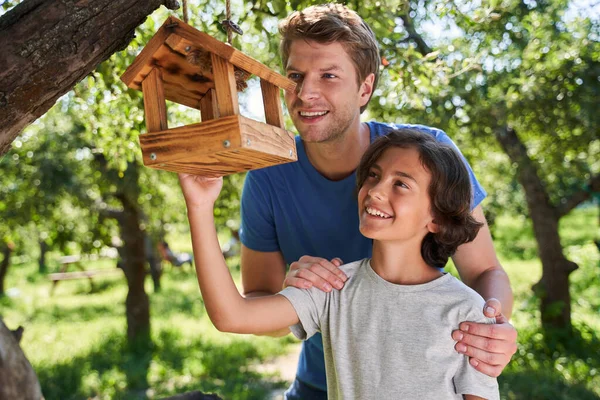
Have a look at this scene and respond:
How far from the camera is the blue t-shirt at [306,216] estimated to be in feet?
8.52

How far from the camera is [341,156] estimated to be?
262 centimetres

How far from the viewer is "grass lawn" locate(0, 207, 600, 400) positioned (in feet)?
22.2

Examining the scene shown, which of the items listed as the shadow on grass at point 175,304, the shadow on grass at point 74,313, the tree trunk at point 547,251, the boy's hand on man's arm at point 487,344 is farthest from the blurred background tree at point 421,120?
the shadow on grass at point 74,313

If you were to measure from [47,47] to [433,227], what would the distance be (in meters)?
1.39

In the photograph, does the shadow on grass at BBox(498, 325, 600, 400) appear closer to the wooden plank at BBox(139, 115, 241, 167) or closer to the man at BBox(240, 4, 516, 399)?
the man at BBox(240, 4, 516, 399)

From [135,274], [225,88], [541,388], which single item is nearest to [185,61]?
[225,88]

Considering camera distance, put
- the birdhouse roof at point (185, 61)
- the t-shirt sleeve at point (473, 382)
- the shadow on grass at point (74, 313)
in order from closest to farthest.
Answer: the birdhouse roof at point (185, 61)
the t-shirt sleeve at point (473, 382)
the shadow on grass at point (74, 313)

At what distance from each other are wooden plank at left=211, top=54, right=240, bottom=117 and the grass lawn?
518 cm

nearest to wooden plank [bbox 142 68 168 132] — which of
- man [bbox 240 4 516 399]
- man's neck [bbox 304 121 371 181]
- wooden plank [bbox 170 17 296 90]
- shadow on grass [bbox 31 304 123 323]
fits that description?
wooden plank [bbox 170 17 296 90]

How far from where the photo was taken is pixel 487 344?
1926 mm

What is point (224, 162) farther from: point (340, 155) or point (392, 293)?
point (340, 155)

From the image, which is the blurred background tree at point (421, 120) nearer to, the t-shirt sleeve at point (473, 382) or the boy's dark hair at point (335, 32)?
the boy's dark hair at point (335, 32)

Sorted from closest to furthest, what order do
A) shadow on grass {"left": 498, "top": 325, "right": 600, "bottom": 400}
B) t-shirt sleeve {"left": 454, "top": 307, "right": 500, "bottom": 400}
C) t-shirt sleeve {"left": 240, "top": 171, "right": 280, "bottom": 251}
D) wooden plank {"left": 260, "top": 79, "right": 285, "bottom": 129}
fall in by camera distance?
t-shirt sleeve {"left": 454, "top": 307, "right": 500, "bottom": 400} → wooden plank {"left": 260, "top": 79, "right": 285, "bottom": 129} → t-shirt sleeve {"left": 240, "top": 171, "right": 280, "bottom": 251} → shadow on grass {"left": 498, "top": 325, "right": 600, "bottom": 400}

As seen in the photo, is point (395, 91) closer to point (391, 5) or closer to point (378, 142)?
point (391, 5)
